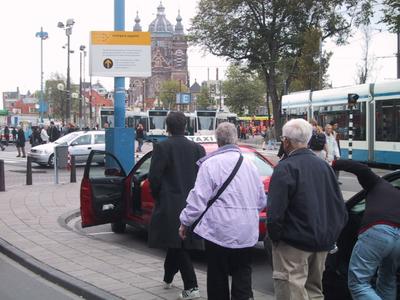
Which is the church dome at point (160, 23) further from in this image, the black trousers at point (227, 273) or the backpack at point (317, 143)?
the black trousers at point (227, 273)

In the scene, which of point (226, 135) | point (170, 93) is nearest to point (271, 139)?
point (226, 135)

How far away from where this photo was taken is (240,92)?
89.9 meters

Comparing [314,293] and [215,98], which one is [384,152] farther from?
[215,98]

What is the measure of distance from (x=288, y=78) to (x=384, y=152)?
99.8 feet

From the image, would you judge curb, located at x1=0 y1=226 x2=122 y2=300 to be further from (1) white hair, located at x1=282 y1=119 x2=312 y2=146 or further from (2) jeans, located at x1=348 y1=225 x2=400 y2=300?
(1) white hair, located at x1=282 y1=119 x2=312 y2=146

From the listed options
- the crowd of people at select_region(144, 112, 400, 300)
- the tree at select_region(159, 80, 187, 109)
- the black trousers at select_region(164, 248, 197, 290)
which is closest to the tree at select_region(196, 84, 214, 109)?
the tree at select_region(159, 80, 187, 109)

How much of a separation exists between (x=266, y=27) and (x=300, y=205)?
4592 cm

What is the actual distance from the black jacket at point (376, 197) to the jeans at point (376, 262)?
7cm

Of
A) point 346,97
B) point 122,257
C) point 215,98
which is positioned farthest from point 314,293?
point 215,98

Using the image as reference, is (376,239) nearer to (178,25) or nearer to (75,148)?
(75,148)

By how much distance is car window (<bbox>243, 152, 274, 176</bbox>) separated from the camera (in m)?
8.36

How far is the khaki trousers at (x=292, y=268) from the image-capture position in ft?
13.1

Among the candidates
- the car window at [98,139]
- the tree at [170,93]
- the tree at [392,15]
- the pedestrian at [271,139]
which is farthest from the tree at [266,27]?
the tree at [170,93]

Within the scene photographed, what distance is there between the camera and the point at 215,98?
354 ft
